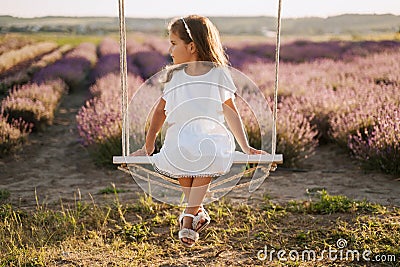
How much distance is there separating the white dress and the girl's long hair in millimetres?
77

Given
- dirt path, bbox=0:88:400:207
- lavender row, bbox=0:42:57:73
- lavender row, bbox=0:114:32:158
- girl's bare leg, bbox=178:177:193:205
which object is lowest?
dirt path, bbox=0:88:400:207

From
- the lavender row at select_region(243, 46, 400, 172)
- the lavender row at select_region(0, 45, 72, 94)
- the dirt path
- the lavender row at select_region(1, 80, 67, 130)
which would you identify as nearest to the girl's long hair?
the dirt path

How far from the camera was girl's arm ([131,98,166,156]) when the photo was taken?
9.78ft

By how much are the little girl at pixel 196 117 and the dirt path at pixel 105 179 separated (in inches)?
63.3

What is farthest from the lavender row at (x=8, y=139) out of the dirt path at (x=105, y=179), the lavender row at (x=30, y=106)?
the dirt path at (x=105, y=179)

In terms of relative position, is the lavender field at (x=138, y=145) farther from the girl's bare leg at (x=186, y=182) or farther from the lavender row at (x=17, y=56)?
the girl's bare leg at (x=186, y=182)

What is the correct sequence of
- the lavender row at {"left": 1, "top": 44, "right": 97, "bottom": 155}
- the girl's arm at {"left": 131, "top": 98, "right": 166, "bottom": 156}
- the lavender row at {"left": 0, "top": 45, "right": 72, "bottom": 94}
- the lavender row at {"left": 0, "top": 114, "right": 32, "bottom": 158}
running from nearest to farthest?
the girl's arm at {"left": 131, "top": 98, "right": 166, "bottom": 156}, the lavender row at {"left": 0, "top": 114, "right": 32, "bottom": 158}, the lavender row at {"left": 1, "top": 44, "right": 97, "bottom": 155}, the lavender row at {"left": 0, "top": 45, "right": 72, "bottom": 94}

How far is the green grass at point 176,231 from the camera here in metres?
3.22

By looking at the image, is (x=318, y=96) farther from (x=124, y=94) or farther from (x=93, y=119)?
(x=124, y=94)

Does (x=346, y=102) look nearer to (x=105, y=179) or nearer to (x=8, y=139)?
(x=105, y=179)

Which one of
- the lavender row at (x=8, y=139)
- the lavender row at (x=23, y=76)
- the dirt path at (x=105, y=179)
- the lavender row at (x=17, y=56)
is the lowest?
the dirt path at (x=105, y=179)

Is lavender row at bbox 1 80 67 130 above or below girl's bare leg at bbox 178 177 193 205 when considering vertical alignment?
below

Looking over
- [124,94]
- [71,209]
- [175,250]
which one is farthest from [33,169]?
[124,94]

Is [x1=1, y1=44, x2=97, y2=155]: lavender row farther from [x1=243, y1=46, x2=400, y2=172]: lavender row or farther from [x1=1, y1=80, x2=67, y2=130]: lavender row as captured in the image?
[x1=243, y1=46, x2=400, y2=172]: lavender row
